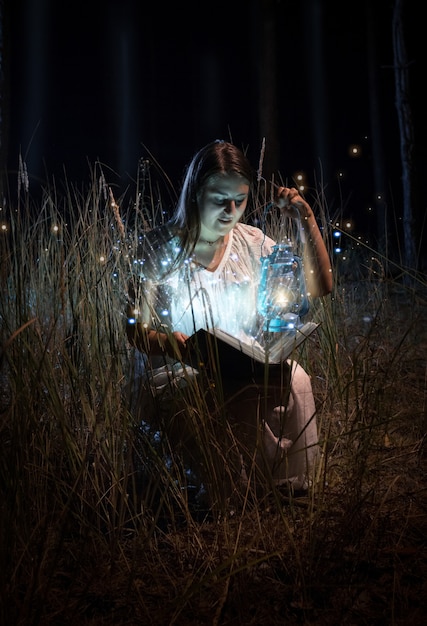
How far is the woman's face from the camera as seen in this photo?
2.12 m

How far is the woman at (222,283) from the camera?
1.97m

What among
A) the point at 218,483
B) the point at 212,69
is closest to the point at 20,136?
the point at 212,69

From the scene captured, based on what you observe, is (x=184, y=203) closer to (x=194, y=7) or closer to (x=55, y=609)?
(x=55, y=609)

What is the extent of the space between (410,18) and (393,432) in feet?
17.1

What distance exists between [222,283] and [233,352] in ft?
1.77

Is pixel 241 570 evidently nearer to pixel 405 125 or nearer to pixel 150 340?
pixel 150 340

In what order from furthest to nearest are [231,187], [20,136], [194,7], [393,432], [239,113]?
[239,113] → [194,7] → [20,136] → [393,432] → [231,187]

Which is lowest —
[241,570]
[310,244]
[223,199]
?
[241,570]

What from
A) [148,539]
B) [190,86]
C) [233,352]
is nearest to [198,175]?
[233,352]

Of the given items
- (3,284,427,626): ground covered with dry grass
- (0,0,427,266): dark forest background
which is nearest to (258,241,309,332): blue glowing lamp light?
(3,284,427,626): ground covered with dry grass

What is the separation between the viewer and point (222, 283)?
223 cm

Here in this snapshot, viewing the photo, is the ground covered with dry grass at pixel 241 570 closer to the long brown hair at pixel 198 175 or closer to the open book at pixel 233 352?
the open book at pixel 233 352

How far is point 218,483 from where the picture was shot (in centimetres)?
178

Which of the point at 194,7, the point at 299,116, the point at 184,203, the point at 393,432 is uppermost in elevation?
the point at 194,7
